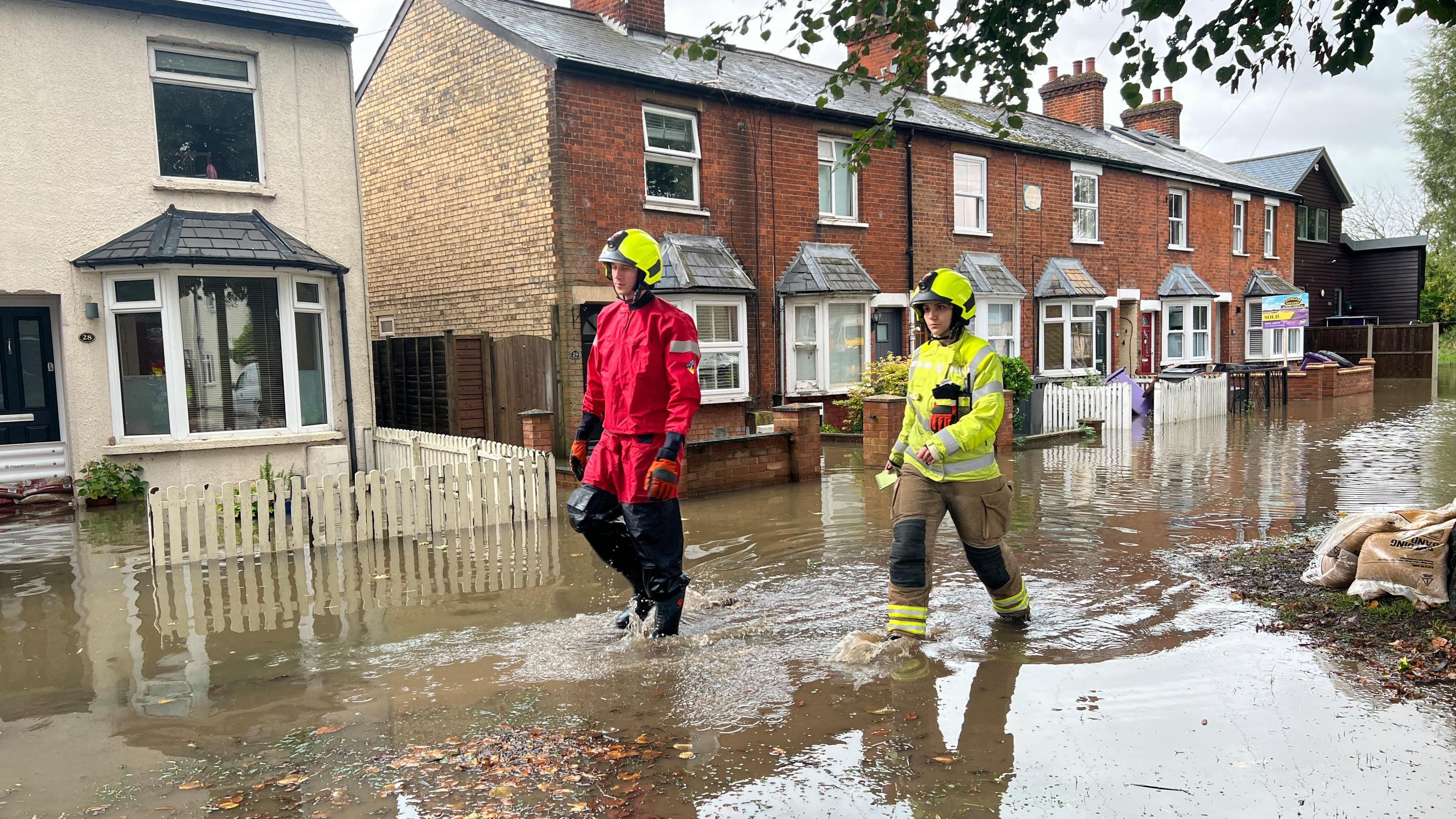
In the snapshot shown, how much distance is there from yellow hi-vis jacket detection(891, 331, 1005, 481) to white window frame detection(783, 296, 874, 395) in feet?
36.8

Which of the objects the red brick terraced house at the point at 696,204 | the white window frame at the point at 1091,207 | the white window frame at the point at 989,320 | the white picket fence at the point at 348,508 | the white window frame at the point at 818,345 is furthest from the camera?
the white window frame at the point at 1091,207

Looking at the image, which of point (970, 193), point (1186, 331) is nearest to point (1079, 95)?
point (1186, 331)

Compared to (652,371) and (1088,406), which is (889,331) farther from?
(652,371)

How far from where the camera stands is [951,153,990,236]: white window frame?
64.0ft

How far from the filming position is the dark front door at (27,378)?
11414mm

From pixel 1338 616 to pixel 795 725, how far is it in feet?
11.1

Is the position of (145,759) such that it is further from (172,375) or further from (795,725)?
(172,375)

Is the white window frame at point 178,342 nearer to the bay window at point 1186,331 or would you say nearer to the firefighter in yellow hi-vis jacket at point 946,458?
the firefighter in yellow hi-vis jacket at point 946,458

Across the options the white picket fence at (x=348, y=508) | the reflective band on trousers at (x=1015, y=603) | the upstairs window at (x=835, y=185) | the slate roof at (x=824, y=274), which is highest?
the upstairs window at (x=835, y=185)

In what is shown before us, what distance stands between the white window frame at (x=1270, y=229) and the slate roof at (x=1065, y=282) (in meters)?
10.9

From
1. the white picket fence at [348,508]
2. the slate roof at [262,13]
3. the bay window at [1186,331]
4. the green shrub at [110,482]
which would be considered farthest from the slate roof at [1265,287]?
the green shrub at [110,482]

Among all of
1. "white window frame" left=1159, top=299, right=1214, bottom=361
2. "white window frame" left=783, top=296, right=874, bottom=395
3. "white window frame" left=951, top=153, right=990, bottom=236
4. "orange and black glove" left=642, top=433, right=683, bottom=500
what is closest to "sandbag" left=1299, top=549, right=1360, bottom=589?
"orange and black glove" left=642, top=433, right=683, bottom=500

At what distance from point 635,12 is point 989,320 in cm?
914

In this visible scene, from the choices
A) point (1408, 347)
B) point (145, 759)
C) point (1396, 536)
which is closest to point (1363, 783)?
point (1396, 536)
